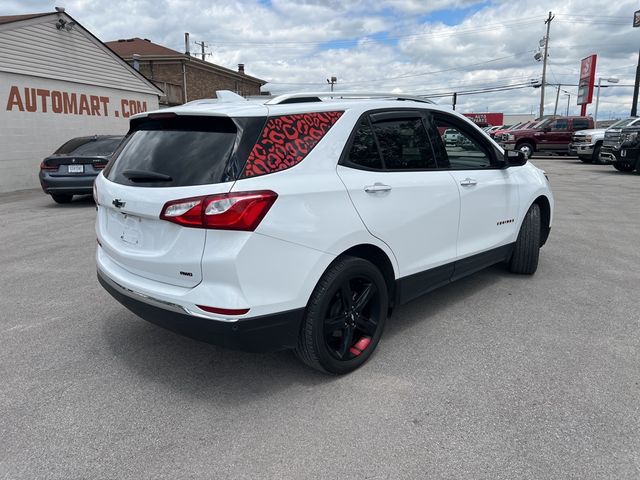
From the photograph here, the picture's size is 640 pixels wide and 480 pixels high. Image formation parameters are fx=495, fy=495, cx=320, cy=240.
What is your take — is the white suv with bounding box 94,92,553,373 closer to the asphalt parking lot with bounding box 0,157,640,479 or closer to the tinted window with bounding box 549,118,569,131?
the asphalt parking lot with bounding box 0,157,640,479

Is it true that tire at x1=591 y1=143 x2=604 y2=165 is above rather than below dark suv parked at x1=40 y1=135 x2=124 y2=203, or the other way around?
above

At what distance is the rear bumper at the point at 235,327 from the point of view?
8.59 feet

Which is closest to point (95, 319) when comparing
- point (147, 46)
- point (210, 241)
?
point (210, 241)

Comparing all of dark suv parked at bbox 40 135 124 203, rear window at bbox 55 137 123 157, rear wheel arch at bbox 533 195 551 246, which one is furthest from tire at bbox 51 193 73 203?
rear wheel arch at bbox 533 195 551 246

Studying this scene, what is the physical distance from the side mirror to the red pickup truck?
20.9 metres

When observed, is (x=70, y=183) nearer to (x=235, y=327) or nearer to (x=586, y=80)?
(x=235, y=327)

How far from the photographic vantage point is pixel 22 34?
14352 mm

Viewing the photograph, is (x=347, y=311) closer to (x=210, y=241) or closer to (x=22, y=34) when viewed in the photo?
(x=210, y=241)

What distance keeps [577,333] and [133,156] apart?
11.5 ft

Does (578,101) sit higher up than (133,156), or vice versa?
(578,101)

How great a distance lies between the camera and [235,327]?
102 inches

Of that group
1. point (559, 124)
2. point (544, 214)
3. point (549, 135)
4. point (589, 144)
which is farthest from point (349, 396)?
point (559, 124)

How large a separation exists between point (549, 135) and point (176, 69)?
23844mm

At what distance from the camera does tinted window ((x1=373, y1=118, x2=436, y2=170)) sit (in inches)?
135
